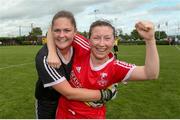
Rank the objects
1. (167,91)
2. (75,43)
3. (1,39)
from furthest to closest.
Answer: (1,39), (167,91), (75,43)

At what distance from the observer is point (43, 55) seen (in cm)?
360

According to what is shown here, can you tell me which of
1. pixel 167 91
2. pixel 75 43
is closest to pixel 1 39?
pixel 167 91

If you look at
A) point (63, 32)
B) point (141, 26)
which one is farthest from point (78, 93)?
point (141, 26)

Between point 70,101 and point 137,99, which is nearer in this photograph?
point 70,101

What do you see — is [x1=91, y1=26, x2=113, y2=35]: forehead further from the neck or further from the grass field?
the grass field

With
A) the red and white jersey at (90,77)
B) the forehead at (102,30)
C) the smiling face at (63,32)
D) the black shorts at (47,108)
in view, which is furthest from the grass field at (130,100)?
the forehead at (102,30)

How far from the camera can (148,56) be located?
136 inches

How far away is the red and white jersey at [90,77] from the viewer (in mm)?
3518

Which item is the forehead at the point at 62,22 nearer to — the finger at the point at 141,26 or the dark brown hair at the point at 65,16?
the dark brown hair at the point at 65,16

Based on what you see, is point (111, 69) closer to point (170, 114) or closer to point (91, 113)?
point (91, 113)

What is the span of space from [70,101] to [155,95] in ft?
26.3

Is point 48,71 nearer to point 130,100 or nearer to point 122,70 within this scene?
point 122,70

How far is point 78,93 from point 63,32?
582mm

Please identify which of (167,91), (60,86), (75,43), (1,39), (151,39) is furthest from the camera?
(1,39)
